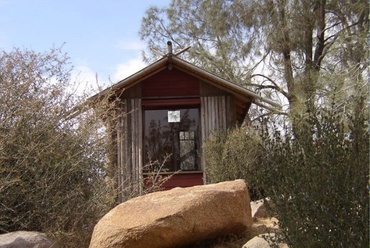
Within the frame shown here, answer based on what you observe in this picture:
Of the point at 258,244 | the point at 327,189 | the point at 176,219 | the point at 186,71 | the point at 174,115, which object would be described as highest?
the point at 186,71

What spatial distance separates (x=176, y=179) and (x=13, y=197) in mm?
6202

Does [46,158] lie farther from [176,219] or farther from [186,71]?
[186,71]

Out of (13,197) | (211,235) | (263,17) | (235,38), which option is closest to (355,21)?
(263,17)

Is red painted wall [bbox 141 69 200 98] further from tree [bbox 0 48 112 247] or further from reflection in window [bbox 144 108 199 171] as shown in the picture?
tree [bbox 0 48 112 247]

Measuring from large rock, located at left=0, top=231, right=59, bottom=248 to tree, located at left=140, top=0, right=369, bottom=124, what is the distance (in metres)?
7.89

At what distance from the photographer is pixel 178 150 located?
41.4ft

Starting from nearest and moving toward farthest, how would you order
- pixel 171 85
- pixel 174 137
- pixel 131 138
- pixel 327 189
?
pixel 327 189, pixel 131 138, pixel 171 85, pixel 174 137

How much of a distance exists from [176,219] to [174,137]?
726 cm

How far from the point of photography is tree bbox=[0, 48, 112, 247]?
616 centimetres

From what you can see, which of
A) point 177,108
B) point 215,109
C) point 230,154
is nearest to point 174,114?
point 177,108

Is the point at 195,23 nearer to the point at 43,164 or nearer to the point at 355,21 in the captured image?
the point at 355,21

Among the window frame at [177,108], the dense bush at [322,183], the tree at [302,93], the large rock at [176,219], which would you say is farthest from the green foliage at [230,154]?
the dense bush at [322,183]

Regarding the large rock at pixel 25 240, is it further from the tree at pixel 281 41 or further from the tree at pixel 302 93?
the tree at pixel 281 41

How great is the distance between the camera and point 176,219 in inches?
218
